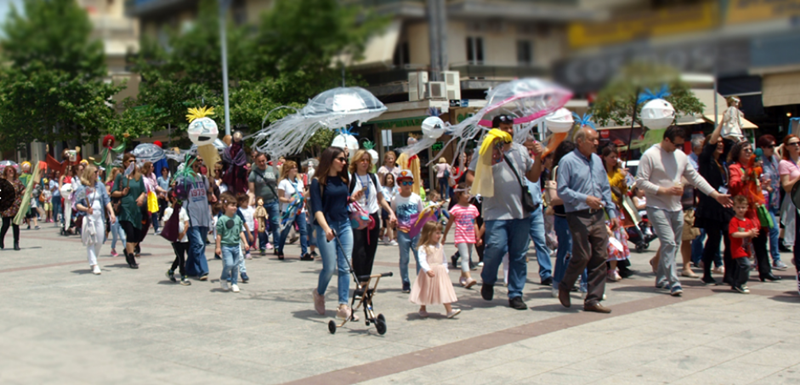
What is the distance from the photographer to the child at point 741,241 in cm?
820

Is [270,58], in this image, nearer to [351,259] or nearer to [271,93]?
[271,93]

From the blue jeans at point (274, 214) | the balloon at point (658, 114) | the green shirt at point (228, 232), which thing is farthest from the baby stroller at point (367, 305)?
the blue jeans at point (274, 214)

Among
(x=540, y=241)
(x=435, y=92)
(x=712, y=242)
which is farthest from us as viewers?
(x=712, y=242)

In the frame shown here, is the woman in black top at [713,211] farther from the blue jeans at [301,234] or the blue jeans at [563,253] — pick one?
the blue jeans at [301,234]

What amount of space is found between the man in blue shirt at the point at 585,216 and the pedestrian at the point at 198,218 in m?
4.97

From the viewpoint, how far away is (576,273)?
7387mm

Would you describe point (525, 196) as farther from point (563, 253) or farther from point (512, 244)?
point (563, 253)

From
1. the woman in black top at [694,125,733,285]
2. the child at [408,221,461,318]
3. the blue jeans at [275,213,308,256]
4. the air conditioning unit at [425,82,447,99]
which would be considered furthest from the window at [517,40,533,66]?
the blue jeans at [275,213,308,256]

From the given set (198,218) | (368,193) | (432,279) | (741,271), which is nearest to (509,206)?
(432,279)

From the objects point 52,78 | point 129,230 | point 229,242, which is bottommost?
point 229,242

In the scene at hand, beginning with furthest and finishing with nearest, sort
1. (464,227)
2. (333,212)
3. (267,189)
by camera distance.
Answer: (267,189) < (464,227) < (333,212)

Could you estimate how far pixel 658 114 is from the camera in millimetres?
7277

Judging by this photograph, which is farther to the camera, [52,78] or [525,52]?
[52,78]

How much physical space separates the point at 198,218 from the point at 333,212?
135 inches
